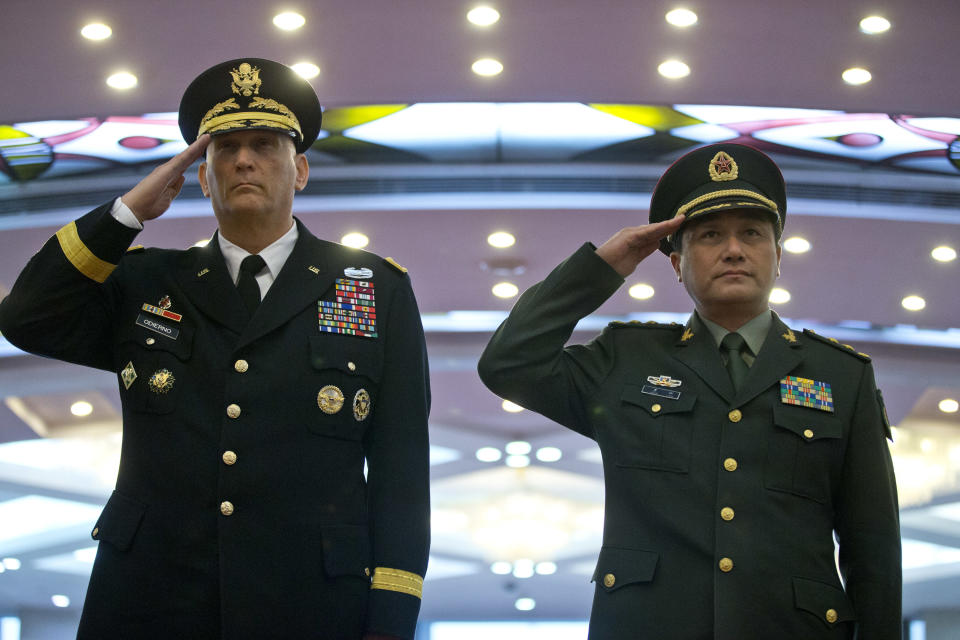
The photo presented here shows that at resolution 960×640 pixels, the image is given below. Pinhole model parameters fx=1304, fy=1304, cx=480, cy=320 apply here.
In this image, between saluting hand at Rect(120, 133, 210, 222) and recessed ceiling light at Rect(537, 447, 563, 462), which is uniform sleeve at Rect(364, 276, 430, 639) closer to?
saluting hand at Rect(120, 133, 210, 222)

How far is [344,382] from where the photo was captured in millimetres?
2463

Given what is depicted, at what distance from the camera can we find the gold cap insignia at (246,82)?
2725 millimetres

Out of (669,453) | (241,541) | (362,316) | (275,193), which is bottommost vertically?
(241,541)

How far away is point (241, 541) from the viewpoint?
229 cm

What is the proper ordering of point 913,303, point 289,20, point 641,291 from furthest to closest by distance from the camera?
point 913,303
point 641,291
point 289,20

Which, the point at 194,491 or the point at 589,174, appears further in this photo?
the point at 589,174

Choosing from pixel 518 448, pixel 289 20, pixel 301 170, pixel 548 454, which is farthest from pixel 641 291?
pixel 301 170

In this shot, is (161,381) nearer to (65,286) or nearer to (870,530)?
(65,286)

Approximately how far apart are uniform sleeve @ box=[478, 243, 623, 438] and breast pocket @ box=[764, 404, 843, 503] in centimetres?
39

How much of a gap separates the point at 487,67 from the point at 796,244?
3309 millimetres

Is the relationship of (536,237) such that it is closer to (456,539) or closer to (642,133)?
(642,133)

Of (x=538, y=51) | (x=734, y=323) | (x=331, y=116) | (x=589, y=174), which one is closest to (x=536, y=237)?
(x=589, y=174)

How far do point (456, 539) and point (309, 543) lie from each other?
44.9 ft

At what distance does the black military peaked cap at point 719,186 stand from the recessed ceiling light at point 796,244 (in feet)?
21.6
